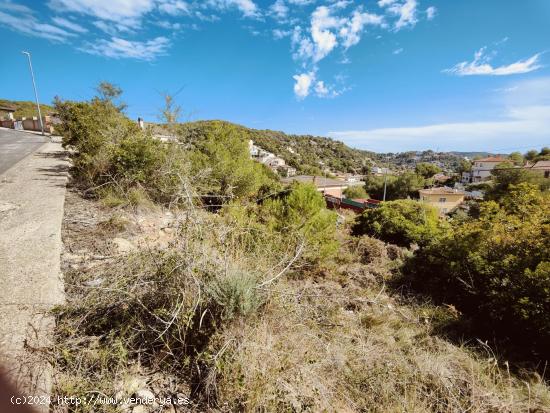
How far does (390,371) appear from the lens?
2400 mm

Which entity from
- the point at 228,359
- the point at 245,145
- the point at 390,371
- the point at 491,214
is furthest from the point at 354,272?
the point at 245,145

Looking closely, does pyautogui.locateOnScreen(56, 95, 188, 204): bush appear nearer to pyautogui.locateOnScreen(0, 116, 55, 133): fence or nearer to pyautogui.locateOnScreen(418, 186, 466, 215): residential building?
pyautogui.locateOnScreen(0, 116, 55, 133): fence

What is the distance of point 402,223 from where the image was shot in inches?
486

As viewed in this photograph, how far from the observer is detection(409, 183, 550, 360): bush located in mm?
4738

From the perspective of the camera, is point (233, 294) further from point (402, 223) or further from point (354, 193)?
point (354, 193)

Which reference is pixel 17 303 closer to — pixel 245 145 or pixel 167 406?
pixel 167 406

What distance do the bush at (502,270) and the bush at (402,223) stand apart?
12.7 ft

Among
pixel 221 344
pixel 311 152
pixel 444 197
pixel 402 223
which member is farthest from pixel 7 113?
pixel 311 152

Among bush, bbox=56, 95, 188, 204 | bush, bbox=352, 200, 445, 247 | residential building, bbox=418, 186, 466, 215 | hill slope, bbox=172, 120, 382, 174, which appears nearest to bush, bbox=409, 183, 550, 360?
bush, bbox=352, 200, 445, 247

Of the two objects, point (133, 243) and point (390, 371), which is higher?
point (133, 243)

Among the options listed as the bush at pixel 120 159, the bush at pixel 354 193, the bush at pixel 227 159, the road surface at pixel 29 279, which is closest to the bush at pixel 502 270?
the bush at pixel 227 159

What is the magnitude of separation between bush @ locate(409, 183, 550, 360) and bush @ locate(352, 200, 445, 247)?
3865 millimetres

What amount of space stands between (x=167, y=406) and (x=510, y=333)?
6.26m

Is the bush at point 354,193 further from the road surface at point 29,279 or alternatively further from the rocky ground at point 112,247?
the road surface at point 29,279
